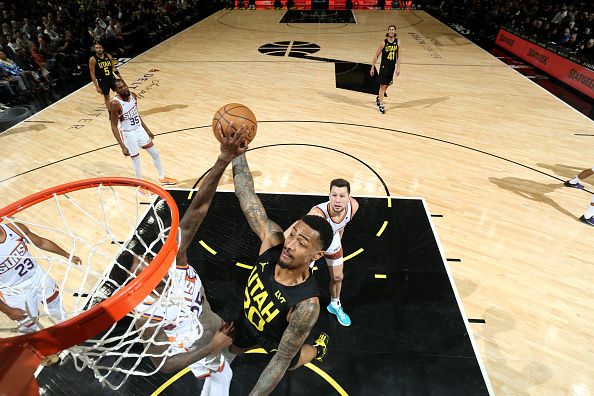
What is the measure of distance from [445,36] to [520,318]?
15.7m

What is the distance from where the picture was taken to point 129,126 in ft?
17.9

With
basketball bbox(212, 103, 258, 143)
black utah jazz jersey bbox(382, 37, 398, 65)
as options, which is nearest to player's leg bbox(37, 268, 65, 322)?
basketball bbox(212, 103, 258, 143)

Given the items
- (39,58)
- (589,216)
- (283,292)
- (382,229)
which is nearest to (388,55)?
(382,229)

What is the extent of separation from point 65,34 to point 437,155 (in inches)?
501

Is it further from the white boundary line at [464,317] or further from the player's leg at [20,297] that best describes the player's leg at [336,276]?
the player's leg at [20,297]

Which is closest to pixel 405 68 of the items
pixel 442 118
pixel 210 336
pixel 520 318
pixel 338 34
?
pixel 442 118

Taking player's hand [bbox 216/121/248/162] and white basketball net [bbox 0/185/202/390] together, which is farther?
white basketball net [bbox 0/185/202/390]

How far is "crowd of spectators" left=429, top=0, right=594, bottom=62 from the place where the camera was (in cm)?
1169

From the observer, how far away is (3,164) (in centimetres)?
660

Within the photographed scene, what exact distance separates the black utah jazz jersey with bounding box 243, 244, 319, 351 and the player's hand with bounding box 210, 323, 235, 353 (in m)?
0.28

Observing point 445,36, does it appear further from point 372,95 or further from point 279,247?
point 279,247

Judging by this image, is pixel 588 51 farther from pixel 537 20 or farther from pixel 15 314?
pixel 15 314

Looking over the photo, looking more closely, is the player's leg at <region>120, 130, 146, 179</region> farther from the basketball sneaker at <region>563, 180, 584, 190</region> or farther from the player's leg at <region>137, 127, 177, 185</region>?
the basketball sneaker at <region>563, 180, 584, 190</region>

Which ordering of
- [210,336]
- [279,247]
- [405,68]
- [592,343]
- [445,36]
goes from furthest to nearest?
[445,36]
[405,68]
[592,343]
[210,336]
[279,247]
